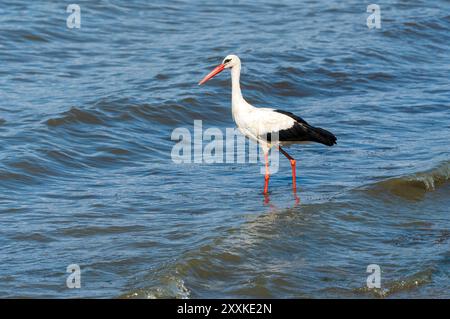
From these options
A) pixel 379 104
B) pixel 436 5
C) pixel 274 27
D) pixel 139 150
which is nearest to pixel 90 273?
pixel 139 150

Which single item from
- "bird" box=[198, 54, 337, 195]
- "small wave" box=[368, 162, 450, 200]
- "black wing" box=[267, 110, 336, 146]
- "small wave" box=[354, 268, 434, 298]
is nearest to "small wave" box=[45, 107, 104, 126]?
"bird" box=[198, 54, 337, 195]

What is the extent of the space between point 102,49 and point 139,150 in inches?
216

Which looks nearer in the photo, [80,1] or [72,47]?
[72,47]

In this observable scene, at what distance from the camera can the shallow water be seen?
8406 mm

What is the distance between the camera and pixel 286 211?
10.1 metres

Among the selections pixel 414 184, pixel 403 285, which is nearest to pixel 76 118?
pixel 414 184

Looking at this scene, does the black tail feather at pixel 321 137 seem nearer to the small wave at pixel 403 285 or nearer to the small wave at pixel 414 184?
the small wave at pixel 414 184

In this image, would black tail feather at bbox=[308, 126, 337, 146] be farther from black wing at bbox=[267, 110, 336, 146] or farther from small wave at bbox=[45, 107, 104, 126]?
small wave at bbox=[45, 107, 104, 126]

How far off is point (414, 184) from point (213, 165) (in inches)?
99.6

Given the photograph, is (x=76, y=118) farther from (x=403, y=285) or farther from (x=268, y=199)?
(x=403, y=285)

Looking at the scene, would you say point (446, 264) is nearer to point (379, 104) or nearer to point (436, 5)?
point (379, 104)

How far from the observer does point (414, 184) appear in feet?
35.9

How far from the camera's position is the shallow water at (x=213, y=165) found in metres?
8.41

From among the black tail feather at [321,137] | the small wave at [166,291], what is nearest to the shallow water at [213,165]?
the small wave at [166,291]
